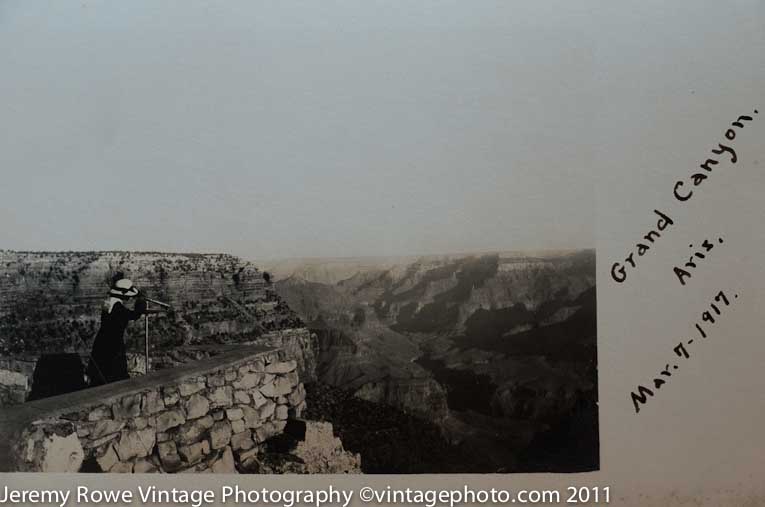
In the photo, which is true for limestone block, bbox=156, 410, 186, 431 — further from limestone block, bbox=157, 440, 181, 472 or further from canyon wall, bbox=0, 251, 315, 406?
canyon wall, bbox=0, 251, 315, 406

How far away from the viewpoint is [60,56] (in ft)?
8.08

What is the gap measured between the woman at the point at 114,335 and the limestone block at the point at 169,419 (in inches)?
8.2

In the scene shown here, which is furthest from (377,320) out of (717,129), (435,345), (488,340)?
(717,129)

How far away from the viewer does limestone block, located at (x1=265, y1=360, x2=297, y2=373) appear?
241 cm

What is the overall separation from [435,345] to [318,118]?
0.97m

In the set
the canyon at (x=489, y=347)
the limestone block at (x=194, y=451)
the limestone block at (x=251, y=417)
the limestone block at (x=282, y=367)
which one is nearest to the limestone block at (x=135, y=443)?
the limestone block at (x=194, y=451)

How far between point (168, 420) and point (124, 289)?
1.73 ft

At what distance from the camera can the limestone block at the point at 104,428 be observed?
231 centimetres

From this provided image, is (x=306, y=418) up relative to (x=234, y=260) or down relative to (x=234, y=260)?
down

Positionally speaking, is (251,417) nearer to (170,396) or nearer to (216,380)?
(216,380)

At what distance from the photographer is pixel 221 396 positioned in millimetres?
2406

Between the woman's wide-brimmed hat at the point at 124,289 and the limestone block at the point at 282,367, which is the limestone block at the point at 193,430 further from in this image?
the woman's wide-brimmed hat at the point at 124,289

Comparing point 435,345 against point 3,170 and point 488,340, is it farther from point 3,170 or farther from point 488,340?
point 3,170

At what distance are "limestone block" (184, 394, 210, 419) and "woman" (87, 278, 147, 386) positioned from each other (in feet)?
0.84
